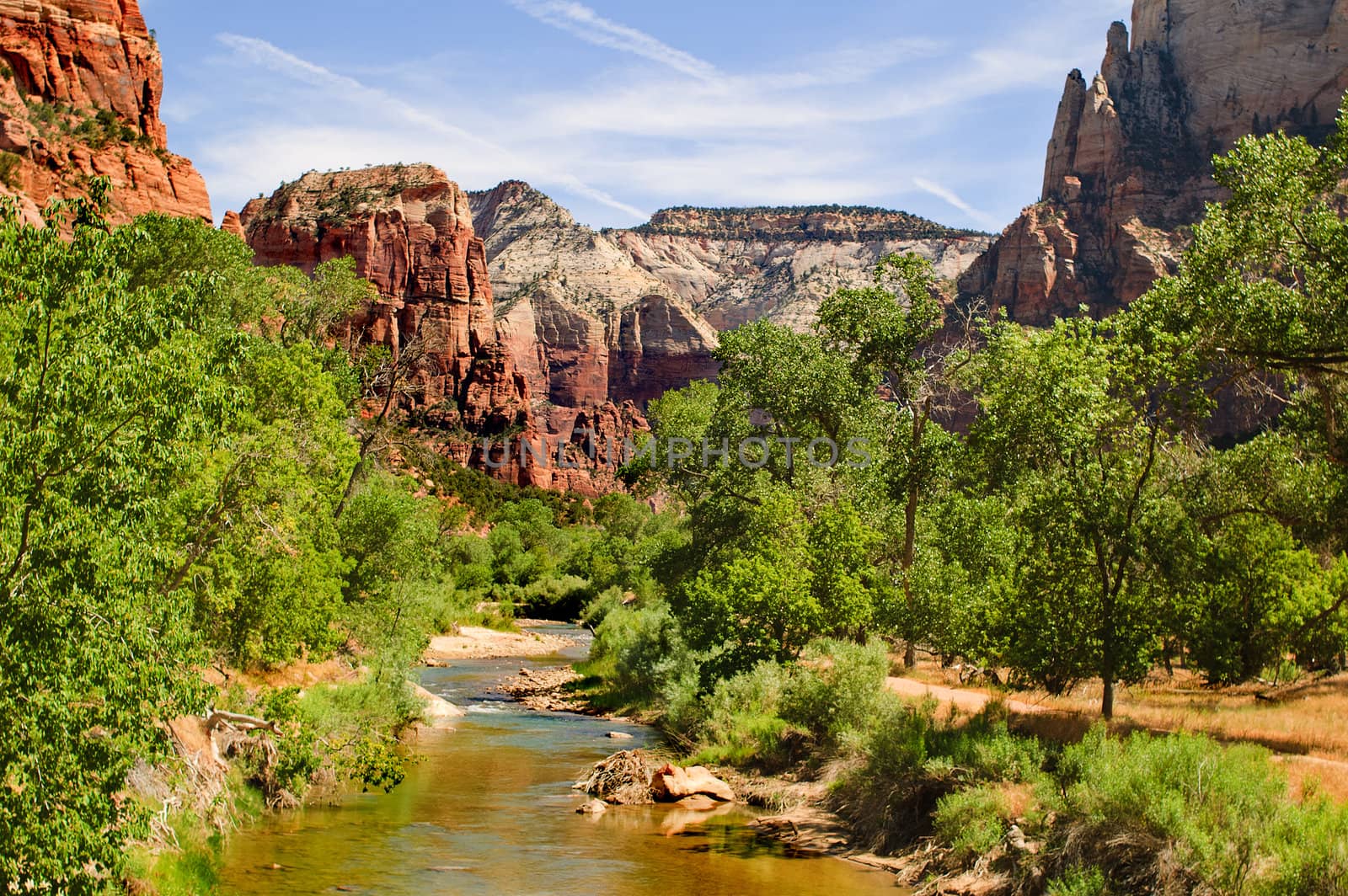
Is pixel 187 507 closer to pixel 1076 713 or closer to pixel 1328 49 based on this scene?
pixel 1076 713

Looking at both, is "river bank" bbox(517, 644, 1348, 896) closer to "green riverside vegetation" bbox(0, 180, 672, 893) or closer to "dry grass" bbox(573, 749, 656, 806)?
"dry grass" bbox(573, 749, 656, 806)

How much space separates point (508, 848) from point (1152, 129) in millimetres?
151835

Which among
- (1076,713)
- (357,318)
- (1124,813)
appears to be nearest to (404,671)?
(1076,713)

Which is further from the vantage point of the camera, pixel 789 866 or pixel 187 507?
pixel 789 866

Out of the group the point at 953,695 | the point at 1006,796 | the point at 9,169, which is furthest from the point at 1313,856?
the point at 9,169

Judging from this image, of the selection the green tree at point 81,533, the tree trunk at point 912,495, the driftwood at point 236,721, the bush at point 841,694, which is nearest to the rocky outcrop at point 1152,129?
the tree trunk at point 912,495

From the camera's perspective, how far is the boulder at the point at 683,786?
2130 centimetres

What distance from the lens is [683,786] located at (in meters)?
21.5

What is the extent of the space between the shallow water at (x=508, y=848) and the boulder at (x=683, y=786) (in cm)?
74

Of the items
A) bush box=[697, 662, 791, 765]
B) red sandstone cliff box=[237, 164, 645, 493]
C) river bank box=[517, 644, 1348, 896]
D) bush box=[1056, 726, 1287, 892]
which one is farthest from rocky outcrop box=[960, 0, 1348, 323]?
bush box=[1056, 726, 1287, 892]

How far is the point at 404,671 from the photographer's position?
26734mm

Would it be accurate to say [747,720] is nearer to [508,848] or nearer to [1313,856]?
[508,848]

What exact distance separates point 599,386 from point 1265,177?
176 m

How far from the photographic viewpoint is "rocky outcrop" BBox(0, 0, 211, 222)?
56031 millimetres
